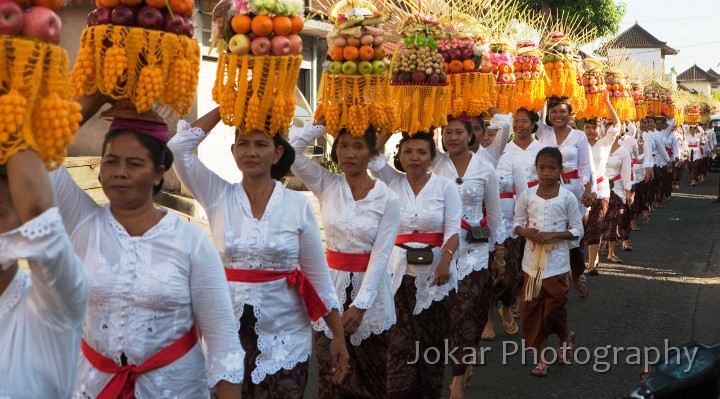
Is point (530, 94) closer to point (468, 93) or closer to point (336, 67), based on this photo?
point (468, 93)

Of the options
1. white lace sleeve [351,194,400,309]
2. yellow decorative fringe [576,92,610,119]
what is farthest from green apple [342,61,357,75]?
yellow decorative fringe [576,92,610,119]

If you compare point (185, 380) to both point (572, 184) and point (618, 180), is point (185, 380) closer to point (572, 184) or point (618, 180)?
point (572, 184)

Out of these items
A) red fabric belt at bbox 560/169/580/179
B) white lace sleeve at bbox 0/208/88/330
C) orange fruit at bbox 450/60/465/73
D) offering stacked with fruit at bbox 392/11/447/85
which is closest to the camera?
white lace sleeve at bbox 0/208/88/330

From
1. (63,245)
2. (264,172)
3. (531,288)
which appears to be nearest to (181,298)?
(63,245)

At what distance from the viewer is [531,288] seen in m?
7.58

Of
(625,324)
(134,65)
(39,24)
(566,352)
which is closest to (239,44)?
(134,65)

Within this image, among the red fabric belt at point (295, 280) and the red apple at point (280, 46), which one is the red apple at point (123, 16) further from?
the red fabric belt at point (295, 280)

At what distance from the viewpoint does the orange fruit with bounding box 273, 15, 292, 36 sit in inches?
166

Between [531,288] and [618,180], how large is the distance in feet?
23.7

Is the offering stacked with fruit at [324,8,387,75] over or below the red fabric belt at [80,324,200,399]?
over

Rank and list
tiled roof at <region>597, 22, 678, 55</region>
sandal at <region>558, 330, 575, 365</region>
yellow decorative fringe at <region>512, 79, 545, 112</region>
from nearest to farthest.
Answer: sandal at <region>558, 330, 575, 365</region>
yellow decorative fringe at <region>512, 79, 545, 112</region>
tiled roof at <region>597, 22, 678, 55</region>

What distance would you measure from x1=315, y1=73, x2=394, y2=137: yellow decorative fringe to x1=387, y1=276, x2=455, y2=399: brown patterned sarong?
4.28 feet

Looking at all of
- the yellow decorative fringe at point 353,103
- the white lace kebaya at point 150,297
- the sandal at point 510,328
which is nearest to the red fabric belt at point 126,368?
the white lace kebaya at point 150,297

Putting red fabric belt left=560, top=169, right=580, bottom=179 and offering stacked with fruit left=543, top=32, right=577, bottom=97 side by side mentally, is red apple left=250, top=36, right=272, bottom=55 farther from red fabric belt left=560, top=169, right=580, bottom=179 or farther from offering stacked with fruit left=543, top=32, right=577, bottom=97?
red fabric belt left=560, top=169, right=580, bottom=179
